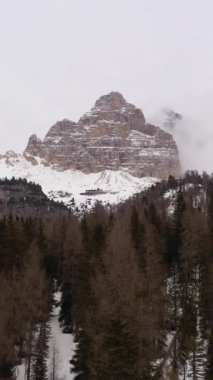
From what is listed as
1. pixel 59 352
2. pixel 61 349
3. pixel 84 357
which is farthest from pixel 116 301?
pixel 61 349

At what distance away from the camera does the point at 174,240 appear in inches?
3095

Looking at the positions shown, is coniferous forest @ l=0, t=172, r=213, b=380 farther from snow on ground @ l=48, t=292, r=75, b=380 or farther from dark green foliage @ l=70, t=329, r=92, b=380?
snow on ground @ l=48, t=292, r=75, b=380

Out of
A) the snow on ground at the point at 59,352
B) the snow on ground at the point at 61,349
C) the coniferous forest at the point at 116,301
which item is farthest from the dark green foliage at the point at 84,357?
the snow on ground at the point at 61,349

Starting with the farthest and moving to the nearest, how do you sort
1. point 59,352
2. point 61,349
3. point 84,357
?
point 61,349 → point 59,352 → point 84,357

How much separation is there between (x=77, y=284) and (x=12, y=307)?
1435 cm

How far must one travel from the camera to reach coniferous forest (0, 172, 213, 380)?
37781 mm

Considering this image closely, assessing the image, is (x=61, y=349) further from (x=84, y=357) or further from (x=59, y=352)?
(x=84, y=357)

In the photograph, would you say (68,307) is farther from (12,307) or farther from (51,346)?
(12,307)

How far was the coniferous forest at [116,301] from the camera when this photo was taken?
3778 centimetres

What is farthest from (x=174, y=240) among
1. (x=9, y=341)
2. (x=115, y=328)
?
(x=115, y=328)

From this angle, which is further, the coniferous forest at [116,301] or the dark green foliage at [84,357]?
the dark green foliage at [84,357]

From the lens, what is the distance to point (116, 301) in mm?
42094

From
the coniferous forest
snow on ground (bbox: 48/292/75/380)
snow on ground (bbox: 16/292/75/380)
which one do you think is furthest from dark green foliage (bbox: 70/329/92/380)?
snow on ground (bbox: 48/292/75/380)

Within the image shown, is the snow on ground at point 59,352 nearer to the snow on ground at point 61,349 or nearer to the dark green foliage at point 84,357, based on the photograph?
the snow on ground at point 61,349
